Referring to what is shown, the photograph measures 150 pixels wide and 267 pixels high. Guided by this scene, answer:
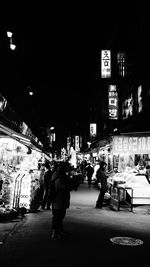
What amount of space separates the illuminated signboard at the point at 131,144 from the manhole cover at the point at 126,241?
7916 millimetres

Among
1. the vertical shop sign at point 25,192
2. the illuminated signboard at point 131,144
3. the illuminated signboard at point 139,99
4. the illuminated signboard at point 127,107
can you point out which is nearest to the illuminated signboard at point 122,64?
the illuminated signboard at point 127,107

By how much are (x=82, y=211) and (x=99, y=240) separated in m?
5.02

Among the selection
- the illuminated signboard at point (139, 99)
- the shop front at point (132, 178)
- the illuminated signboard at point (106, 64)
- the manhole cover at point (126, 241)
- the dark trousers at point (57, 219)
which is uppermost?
the illuminated signboard at point (106, 64)

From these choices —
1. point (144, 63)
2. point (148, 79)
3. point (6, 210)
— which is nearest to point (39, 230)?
point (6, 210)

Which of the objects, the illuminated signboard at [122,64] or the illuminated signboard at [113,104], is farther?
the illuminated signboard at [122,64]

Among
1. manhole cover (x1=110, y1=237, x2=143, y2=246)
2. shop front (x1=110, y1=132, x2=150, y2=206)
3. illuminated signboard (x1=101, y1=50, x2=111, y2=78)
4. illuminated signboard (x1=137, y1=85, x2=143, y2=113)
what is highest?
illuminated signboard (x1=101, y1=50, x2=111, y2=78)

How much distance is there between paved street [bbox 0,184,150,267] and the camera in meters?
6.47

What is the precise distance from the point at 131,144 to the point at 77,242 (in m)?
9.03

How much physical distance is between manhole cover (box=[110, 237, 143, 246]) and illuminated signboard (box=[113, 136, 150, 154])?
7916 millimetres

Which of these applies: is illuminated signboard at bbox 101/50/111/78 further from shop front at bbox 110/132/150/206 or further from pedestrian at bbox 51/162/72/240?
pedestrian at bbox 51/162/72/240

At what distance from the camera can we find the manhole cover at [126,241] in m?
7.92

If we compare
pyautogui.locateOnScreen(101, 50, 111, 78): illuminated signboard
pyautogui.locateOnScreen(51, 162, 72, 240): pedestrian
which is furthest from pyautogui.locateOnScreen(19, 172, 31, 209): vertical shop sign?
pyautogui.locateOnScreen(101, 50, 111, 78): illuminated signboard

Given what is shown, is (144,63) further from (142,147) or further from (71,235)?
(71,235)

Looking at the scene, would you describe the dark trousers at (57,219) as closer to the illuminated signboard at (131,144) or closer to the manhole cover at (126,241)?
the manhole cover at (126,241)
